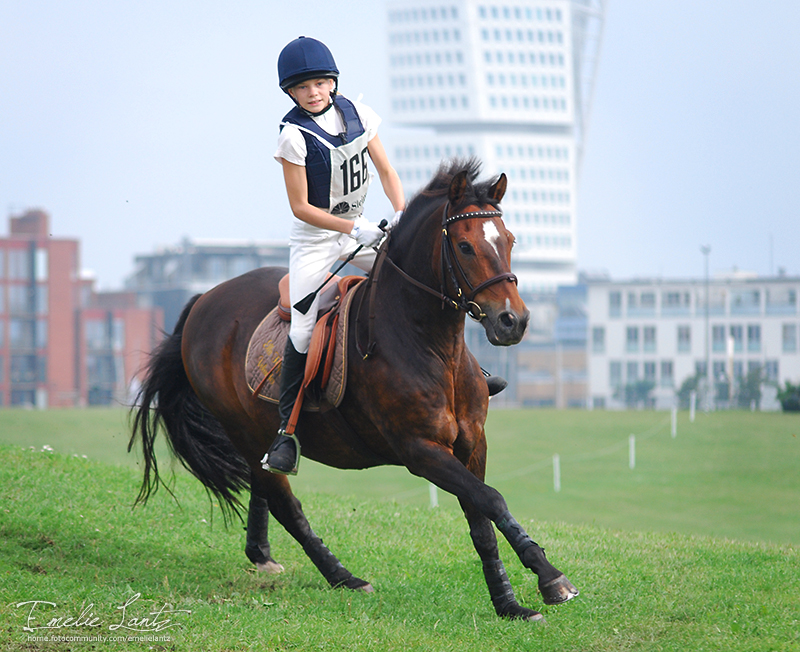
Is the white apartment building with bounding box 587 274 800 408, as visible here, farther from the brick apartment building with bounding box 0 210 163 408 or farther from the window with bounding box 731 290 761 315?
the brick apartment building with bounding box 0 210 163 408

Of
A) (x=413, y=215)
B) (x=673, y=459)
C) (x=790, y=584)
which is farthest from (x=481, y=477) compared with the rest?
(x=673, y=459)

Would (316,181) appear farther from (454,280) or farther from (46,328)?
(46,328)

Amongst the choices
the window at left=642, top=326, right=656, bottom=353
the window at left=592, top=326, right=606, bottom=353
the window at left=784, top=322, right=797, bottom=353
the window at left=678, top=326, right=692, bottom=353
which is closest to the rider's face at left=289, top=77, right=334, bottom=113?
the window at left=784, top=322, right=797, bottom=353

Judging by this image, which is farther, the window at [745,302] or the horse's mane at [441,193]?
the window at [745,302]

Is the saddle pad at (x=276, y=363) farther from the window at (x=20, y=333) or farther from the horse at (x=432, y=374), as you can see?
the window at (x=20, y=333)

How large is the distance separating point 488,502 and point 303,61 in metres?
3.14

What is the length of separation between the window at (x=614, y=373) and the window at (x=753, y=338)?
52.6 feet

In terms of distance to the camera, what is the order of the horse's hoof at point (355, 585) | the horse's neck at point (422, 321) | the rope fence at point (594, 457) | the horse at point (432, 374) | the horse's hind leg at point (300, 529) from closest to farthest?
the horse at point (432, 374)
the horse's neck at point (422, 321)
the horse's hoof at point (355, 585)
the horse's hind leg at point (300, 529)
the rope fence at point (594, 457)

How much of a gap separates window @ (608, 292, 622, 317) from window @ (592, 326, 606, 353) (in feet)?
7.80

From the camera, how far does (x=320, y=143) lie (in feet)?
20.5

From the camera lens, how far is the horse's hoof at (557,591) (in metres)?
5.30

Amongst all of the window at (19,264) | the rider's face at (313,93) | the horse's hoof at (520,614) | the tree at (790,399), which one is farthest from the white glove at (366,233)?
the window at (19,264)

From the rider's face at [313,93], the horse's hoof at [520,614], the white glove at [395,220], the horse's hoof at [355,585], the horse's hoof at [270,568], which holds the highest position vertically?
the rider's face at [313,93]

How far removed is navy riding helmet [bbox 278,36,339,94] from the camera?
6.22m
